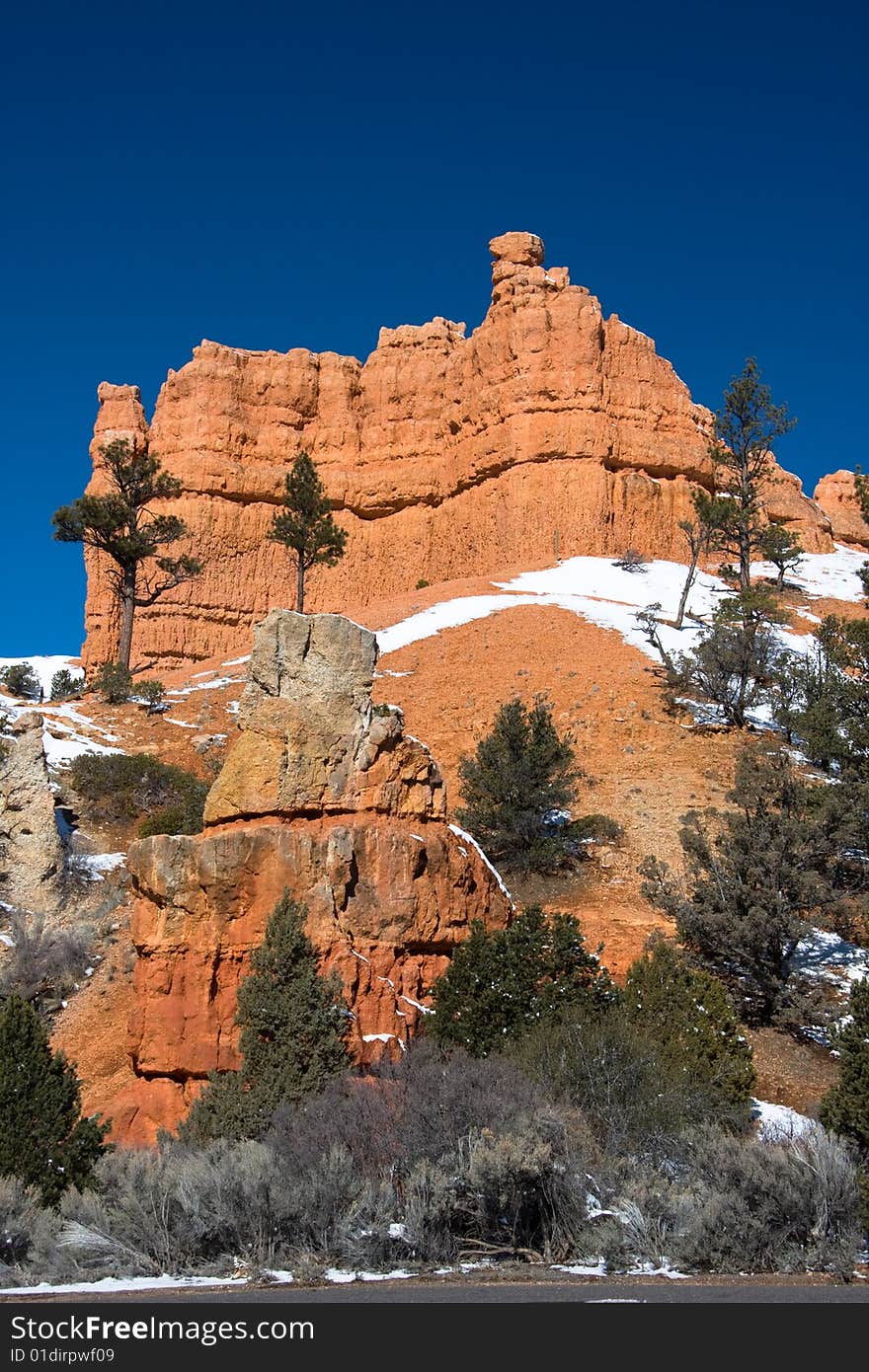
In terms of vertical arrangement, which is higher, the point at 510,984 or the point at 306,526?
the point at 306,526

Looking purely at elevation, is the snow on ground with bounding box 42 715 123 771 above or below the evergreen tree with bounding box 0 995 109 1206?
above

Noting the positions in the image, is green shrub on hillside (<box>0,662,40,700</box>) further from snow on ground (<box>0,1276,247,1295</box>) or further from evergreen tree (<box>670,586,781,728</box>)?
snow on ground (<box>0,1276,247,1295</box>)

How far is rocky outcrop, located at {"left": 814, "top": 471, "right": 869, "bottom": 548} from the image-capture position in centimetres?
6738

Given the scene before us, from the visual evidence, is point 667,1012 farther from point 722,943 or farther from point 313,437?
point 313,437

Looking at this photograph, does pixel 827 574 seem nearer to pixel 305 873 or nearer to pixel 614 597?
pixel 614 597

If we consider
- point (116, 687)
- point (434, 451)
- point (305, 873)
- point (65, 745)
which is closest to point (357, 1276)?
point (305, 873)

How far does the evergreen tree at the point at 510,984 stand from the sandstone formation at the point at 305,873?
484 millimetres

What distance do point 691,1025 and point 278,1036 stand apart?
4380mm

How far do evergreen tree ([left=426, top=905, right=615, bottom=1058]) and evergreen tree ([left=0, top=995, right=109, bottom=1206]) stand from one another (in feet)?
11.9

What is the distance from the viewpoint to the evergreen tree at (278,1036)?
11038 mm

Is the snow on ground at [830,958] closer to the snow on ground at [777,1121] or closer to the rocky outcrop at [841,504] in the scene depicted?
the snow on ground at [777,1121]

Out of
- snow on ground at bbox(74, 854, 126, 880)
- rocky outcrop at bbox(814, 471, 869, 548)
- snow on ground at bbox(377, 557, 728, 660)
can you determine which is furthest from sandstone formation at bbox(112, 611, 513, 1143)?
rocky outcrop at bbox(814, 471, 869, 548)

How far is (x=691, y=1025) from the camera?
41.7 ft

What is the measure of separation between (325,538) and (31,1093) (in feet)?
95.9
